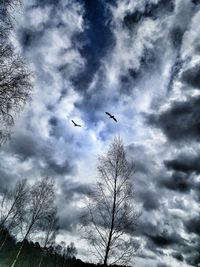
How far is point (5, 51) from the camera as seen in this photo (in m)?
8.45

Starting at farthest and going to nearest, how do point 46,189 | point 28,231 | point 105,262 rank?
point 46,189
point 28,231
point 105,262

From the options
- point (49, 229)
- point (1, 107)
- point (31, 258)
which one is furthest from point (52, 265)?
point (1, 107)

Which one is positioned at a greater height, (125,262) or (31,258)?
(31,258)

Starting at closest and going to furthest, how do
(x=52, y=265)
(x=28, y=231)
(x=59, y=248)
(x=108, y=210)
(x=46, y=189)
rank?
1. (x=108, y=210)
2. (x=28, y=231)
3. (x=46, y=189)
4. (x=59, y=248)
5. (x=52, y=265)

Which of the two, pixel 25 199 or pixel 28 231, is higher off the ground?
pixel 25 199

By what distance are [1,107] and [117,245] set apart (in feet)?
34.5

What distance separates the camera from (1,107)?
28.8 ft

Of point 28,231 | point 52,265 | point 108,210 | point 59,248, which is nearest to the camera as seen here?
point 108,210

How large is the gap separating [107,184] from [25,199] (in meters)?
13.7

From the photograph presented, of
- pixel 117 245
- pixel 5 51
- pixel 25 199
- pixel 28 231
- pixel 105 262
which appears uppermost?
pixel 25 199

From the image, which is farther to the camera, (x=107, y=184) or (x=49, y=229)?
(x=49, y=229)

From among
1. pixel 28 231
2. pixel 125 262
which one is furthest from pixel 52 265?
pixel 125 262

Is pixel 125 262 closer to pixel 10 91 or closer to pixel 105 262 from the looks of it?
pixel 105 262

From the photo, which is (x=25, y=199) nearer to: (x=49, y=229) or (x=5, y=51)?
(x=49, y=229)
